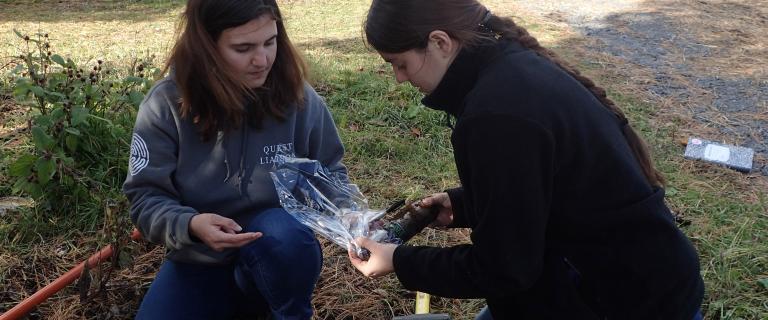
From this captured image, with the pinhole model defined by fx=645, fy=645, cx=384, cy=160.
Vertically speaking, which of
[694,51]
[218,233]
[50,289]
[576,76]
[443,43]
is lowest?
[694,51]

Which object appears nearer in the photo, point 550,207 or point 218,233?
point 550,207

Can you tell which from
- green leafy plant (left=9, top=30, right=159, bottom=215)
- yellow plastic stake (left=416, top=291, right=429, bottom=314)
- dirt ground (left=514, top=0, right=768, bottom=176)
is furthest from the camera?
dirt ground (left=514, top=0, right=768, bottom=176)

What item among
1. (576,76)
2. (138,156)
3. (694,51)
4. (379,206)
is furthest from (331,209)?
(694,51)

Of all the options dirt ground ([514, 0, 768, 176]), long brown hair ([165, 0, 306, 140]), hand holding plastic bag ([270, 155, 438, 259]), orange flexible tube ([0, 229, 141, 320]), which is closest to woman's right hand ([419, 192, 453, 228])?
hand holding plastic bag ([270, 155, 438, 259])

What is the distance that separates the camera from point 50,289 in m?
2.22

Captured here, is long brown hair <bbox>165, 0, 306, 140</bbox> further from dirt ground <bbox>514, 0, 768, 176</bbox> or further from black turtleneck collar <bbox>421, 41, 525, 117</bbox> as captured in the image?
dirt ground <bbox>514, 0, 768, 176</bbox>

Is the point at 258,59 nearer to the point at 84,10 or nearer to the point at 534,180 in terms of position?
the point at 534,180

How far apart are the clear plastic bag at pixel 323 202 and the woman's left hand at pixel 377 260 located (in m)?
0.08

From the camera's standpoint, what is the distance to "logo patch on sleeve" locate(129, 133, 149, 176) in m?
1.90

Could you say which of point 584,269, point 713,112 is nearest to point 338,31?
point 713,112

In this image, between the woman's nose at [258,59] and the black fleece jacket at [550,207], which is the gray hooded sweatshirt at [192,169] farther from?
the black fleece jacket at [550,207]

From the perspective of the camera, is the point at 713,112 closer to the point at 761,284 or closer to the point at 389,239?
the point at 761,284

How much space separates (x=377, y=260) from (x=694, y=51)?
17.1ft

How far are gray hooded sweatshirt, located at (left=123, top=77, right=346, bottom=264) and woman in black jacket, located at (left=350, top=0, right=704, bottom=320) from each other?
630 mm
